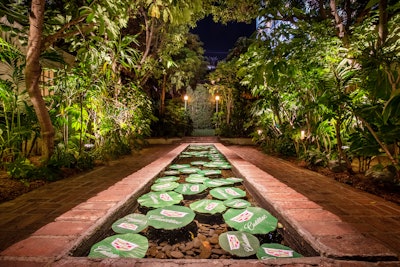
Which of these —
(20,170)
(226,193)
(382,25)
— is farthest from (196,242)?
(382,25)

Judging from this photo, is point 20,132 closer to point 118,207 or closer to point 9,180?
point 9,180

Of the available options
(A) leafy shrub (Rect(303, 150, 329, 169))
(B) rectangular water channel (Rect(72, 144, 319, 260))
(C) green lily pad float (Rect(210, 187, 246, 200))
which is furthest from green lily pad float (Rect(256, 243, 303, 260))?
(A) leafy shrub (Rect(303, 150, 329, 169))

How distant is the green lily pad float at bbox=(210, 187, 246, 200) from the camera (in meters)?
2.32

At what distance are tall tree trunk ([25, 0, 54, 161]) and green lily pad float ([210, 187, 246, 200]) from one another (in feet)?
8.55

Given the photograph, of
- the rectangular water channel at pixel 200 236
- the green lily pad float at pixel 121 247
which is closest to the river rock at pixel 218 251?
the rectangular water channel at pixel 200 236

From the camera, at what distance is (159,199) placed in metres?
2.21

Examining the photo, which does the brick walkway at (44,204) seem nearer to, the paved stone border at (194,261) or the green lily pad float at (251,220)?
the paved stone border at (194,261)

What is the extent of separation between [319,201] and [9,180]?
3694 millimetres

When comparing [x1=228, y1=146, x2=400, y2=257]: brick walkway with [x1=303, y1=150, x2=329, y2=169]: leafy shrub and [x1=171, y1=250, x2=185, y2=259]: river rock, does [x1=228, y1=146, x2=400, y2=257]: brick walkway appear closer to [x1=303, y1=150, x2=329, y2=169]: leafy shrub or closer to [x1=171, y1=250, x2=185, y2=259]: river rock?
[x1=303, y1=150, x2=329, y2=169]: leafy shrub

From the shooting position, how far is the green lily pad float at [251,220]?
63.4 inches

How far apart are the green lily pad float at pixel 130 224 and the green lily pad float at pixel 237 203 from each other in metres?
0.82

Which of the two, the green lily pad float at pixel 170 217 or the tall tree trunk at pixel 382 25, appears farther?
the tall tree trunk at pixel 382 25

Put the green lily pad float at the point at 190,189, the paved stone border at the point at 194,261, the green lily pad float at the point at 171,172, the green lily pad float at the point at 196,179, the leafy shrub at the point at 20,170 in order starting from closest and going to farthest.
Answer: the paved stone border at the point at 194,261 → the green lily pad float at the point at 190,189 → the leafy shrub at the point at 20,170 → the green lily pad float at the point at 196,179 → the green lily pad float at the point at 171,172

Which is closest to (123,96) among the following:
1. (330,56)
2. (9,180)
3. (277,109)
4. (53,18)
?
(53,18)
